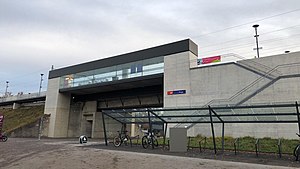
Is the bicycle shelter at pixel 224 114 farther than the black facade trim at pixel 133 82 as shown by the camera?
No

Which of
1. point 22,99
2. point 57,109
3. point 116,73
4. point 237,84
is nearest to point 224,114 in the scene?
point 237,84

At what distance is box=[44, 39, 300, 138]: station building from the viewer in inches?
719

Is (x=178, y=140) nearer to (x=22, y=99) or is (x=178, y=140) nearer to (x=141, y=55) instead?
(x=141, y=55)

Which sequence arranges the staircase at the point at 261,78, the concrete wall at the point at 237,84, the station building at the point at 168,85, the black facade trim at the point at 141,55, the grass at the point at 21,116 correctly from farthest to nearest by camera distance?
the grass at the point at 21,116, the black facade trim at the point at 141,55, the station building at the point at 168,85, the staircase at the point at 261,78, the concrete wall at the point at 237,84

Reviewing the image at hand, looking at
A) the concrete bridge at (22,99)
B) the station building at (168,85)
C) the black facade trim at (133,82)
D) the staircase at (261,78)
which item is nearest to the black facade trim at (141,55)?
the station building at (168,85)

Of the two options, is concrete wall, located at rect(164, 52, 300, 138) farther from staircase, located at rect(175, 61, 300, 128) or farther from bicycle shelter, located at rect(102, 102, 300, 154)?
bicycle shelter, located at rect(102, 102, 300, 154)

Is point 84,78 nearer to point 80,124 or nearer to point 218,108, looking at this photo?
point 80,124

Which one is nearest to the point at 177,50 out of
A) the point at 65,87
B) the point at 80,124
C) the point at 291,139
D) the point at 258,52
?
the point at 258,52

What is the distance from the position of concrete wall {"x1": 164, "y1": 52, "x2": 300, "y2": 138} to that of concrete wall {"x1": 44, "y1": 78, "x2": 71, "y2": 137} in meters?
17.7

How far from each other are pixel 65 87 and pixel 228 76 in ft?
73.5

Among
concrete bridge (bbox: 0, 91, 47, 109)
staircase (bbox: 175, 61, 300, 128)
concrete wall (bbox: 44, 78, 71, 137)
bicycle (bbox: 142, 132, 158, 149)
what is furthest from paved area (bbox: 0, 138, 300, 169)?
concrete bridge (bbox: 0, 91, 47, 109)

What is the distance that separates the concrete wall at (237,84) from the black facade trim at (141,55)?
30.1 inches

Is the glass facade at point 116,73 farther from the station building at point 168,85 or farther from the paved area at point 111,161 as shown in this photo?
the paved area at point 111,161

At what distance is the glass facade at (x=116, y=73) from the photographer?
24.8 metres
